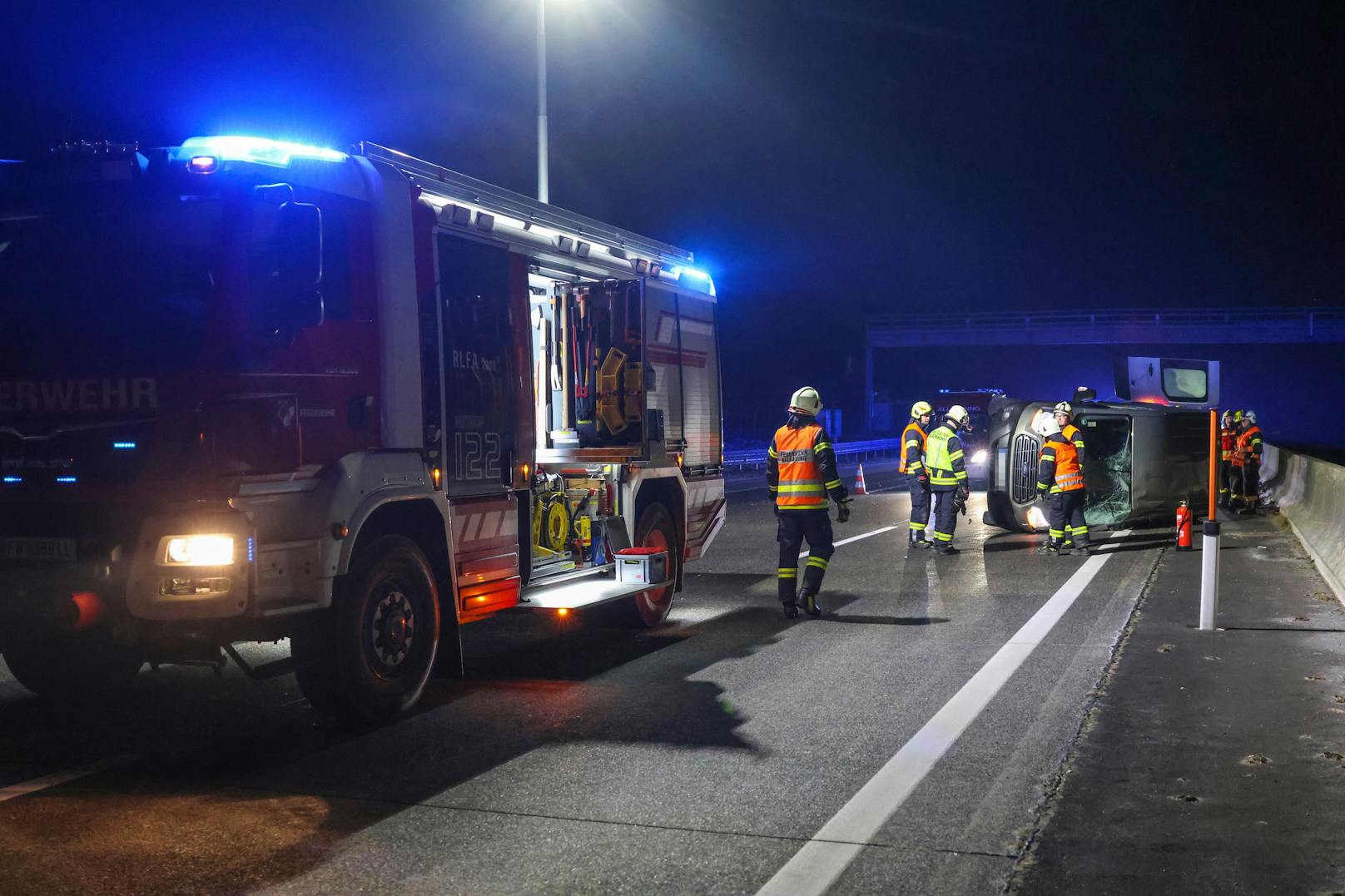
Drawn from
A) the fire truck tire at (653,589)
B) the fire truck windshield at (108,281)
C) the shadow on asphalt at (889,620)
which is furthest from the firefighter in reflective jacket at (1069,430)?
the fire truck windshield at (108,281)

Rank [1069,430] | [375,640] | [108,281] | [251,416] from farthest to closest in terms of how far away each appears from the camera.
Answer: [1069,430]
[375,640]
[108,281]
[251,416]

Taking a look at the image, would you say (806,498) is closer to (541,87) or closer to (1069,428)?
(1069,428)

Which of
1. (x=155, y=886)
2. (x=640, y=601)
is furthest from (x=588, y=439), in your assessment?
(x=155, y=886)

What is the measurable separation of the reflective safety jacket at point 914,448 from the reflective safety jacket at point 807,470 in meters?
5.32

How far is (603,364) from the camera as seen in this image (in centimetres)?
1007

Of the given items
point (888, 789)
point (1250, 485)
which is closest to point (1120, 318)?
point (1250, 485)

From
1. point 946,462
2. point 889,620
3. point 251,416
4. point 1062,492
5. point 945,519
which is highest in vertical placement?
point 251,416

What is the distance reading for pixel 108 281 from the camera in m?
6.36

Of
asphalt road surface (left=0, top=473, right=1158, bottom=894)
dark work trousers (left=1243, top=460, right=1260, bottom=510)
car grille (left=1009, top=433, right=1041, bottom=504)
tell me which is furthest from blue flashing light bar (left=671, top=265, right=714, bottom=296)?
dark work trousers (left=1243, top=460, right=1260, bottom=510)

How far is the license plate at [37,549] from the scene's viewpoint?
609 centimetres

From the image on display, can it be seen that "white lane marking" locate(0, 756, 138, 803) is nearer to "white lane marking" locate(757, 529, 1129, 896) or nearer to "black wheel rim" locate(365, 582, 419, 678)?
"black wheel rim" locate(365, 582, 419, 678)

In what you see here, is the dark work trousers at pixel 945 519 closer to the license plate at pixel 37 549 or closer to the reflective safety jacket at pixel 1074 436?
the reflective safety jacket at pixel 1074 436

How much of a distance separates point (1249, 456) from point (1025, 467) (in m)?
7.99

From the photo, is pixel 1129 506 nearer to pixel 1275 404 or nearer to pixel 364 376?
pixel 364 376
